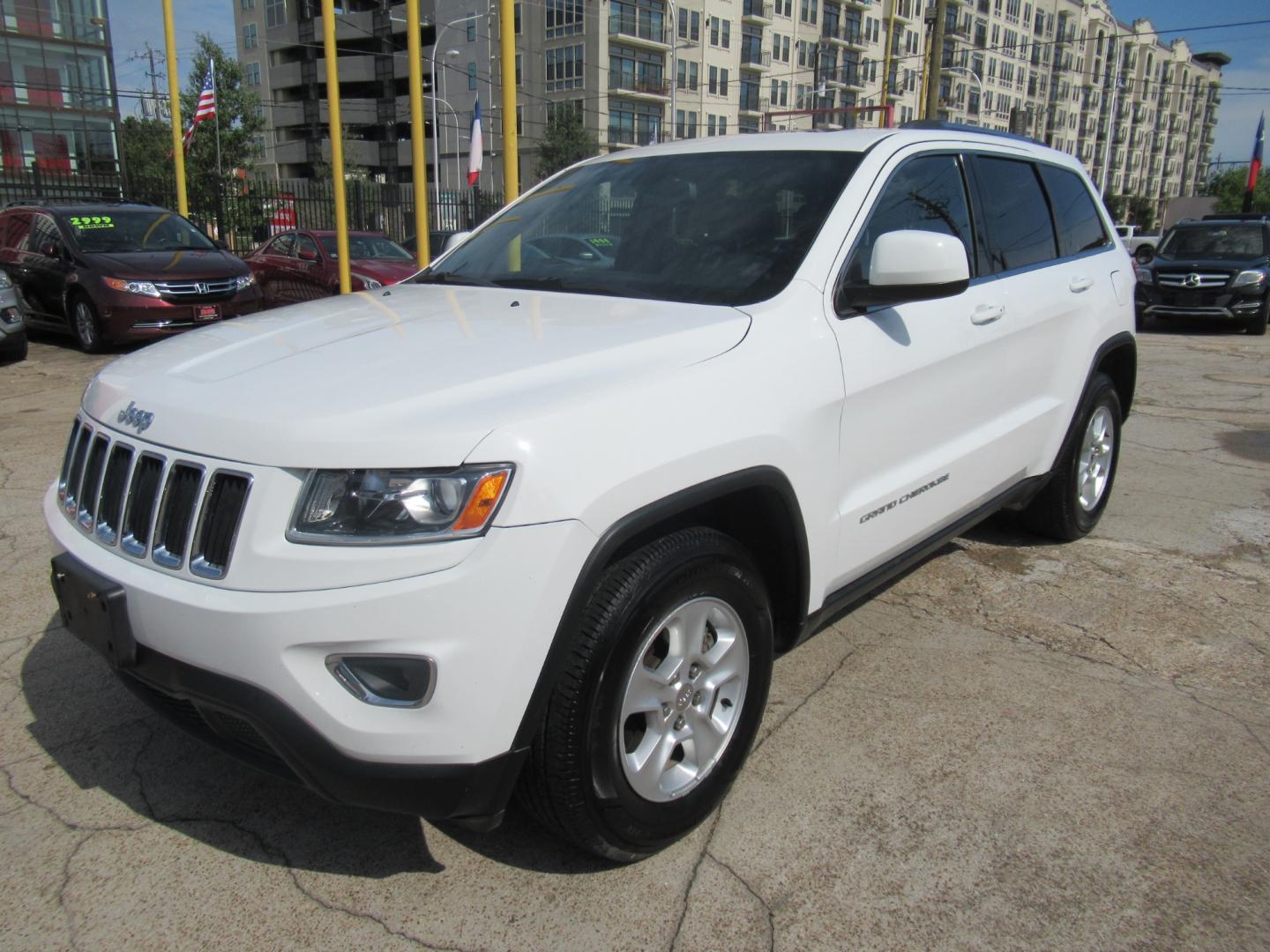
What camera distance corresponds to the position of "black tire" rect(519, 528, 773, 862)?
81.7 inches

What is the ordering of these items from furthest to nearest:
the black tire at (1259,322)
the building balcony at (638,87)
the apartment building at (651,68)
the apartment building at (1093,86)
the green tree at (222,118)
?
the apartment building at (1093,86) < the apartment building at (651,68) < the building balcony at (638,87) < the green tree at (222,118) < the black tire at (1259,322)

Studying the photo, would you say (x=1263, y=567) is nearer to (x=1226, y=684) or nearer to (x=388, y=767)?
(x=1226, y=684)

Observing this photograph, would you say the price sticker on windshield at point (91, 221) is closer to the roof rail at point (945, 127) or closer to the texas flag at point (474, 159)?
the texas flag at point (474, 159)

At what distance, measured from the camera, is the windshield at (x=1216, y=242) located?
14992 mm

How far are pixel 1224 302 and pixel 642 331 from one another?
14783 mm

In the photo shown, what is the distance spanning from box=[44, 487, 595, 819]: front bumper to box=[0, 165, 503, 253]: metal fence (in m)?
18.2

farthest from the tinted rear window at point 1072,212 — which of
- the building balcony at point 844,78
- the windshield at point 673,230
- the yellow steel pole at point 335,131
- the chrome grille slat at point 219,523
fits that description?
the building balcony at point 844,78

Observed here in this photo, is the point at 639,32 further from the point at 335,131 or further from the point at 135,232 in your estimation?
the point at 335,131

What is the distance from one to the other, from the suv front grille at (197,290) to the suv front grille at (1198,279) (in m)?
13.2

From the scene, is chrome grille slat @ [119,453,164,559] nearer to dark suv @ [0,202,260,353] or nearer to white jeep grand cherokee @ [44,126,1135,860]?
white jeep grand cherokee @ [44,126,1135,860]

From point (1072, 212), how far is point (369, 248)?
1194 centimetres

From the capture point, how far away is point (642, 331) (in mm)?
2473

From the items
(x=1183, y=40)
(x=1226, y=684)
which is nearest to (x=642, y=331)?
(x=1226, y=684)

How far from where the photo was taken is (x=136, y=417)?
7.60 feet
